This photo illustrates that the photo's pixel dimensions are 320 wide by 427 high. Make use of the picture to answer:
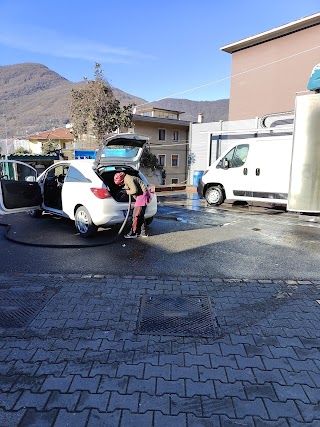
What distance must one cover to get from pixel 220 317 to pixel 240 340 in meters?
0.44

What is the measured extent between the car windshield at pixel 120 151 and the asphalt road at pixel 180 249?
1744 mm

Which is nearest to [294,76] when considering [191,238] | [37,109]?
[191,238]

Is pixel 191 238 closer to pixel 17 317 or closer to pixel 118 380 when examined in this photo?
pixel 17 317

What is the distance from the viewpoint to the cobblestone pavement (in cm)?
211

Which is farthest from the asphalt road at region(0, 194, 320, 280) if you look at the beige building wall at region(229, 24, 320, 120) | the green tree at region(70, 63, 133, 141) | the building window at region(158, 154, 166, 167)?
the building window at region(158, 154, 166, 167)

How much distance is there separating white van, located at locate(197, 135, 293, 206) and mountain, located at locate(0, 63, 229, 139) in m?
38.6

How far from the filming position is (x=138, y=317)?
11.1 ft

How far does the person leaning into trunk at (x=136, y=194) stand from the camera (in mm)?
6324

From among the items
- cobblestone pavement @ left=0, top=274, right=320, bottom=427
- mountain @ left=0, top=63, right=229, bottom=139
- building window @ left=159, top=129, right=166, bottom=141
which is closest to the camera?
cobblestone pavement @ left=0, top=274, right=320, bottom=427

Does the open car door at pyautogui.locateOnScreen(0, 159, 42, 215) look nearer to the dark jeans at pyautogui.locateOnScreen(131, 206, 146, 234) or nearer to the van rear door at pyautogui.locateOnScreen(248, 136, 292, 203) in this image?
the dark jeans at pyautogui.locateOnScreen(131, 206, 146, 234)

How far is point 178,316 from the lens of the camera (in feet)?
11.2

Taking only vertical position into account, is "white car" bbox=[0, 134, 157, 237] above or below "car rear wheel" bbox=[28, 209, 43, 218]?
above

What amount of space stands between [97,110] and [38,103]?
9851 centimetres

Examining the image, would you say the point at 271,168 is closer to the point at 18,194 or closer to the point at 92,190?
the point at 92,190
